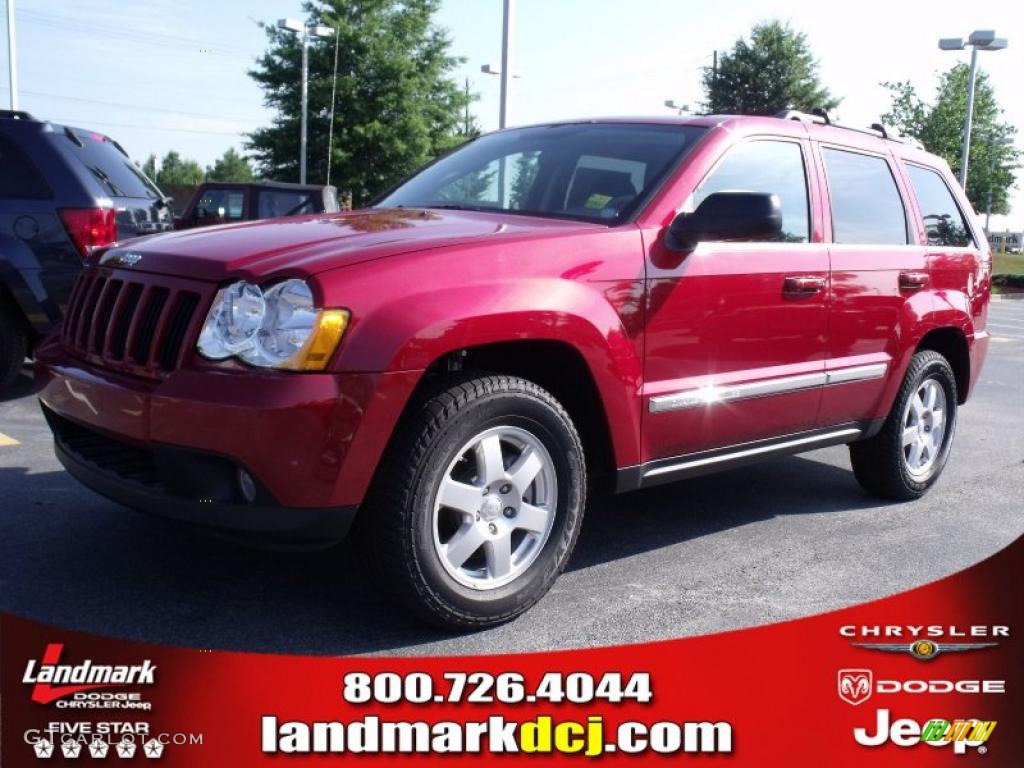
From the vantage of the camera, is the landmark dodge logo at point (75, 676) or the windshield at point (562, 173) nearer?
the landmark dodge logo at point (75, 676)

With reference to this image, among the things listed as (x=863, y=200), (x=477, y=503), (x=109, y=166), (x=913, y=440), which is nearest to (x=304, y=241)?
(x=477, y=503)

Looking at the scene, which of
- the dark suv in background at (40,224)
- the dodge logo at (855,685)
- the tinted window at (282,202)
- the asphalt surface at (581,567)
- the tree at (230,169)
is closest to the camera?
the dodge logo at (855,685)

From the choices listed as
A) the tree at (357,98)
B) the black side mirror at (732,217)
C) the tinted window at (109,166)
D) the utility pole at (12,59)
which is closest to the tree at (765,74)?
the tree at (357,98)

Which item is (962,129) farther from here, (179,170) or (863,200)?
(179,170)

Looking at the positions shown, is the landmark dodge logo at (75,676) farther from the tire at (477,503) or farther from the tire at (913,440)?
the tire at (913,440)

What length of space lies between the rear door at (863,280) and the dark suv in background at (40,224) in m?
4.48

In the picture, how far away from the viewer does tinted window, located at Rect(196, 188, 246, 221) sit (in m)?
13.4

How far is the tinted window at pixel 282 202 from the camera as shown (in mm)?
13102

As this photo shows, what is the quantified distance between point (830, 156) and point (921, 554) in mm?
1788

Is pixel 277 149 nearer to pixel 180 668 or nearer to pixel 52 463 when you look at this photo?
pixel 52 463

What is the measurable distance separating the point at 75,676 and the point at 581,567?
1967mm

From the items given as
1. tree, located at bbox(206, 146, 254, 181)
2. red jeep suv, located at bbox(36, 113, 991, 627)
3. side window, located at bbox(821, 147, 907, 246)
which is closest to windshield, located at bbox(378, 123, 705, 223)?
A: red jeep suv, located at bbox(36, 113, 991, 627)

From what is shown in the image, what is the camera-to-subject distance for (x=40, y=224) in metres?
6.41

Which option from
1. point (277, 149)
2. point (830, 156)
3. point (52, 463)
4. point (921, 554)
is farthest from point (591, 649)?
point (277, 149)
